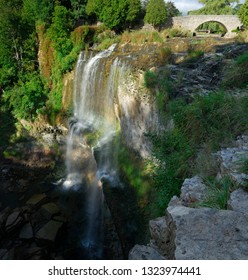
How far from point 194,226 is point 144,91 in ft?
18.9

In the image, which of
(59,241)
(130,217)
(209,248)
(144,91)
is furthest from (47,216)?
(209,248)

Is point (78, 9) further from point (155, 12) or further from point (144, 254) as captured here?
point (144, 254)

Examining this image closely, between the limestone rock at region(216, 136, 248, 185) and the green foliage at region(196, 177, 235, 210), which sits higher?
the limestone rock at region(216, 136, 248, 185)

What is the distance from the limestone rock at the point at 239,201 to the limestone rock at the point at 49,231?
6.70m

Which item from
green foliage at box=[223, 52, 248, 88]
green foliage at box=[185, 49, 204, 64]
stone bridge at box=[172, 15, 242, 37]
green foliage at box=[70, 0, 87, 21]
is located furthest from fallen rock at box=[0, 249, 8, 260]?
stone bridge at box=[172, 15, 242, 37]

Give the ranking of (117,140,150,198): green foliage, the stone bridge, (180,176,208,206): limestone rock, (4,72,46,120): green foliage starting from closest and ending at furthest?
(180,176,208,206): limestone rock < (117,140,150,198): green foliage < (4,72,46,120): green foliage < the stone bridge

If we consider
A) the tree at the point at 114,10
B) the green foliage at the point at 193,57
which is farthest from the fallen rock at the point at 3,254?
the tree at the point at 114,10

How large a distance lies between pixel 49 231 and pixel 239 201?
276 inches

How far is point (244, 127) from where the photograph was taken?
4734 mm

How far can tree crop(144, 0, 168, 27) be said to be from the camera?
18869 millimetres

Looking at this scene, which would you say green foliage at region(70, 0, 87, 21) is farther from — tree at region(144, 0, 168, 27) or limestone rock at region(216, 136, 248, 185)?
limestone rock at region(216, 136, 248, 185)

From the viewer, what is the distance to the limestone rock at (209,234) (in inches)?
86.5

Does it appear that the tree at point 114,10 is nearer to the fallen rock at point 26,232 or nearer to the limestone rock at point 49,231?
the limestone rock at point 49,231

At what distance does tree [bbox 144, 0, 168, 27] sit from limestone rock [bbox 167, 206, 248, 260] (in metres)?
19.0
